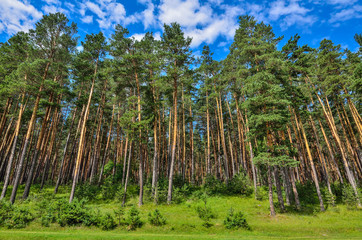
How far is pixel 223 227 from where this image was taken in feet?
36.3

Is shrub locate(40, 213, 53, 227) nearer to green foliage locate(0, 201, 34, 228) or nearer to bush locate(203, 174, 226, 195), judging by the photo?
green foliage locate(0, 201, 34, 228)

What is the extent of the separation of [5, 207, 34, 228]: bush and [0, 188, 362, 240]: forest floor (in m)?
0.48

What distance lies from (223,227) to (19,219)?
43.5ft

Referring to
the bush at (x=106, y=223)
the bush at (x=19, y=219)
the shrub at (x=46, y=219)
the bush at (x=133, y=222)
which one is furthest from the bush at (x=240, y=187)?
the bush at (x=19, y=219)

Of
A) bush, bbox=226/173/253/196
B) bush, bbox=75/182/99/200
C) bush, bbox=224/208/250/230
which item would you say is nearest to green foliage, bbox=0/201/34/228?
bush, bbox=75/182/99/200

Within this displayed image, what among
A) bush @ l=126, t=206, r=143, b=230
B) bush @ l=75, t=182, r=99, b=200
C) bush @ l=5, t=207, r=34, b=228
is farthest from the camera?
bush @ l=75, t=182, r=99, b=200

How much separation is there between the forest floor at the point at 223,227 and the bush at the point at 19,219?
0.48m

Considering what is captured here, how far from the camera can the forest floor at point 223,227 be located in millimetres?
8959

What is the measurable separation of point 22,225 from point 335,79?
30196 millimetres

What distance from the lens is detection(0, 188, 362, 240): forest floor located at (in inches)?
353

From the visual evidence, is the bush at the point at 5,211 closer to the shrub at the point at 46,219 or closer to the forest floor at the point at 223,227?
the forest floor at the point at 223,227

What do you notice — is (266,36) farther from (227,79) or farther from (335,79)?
(335,79)

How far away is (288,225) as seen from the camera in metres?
11.4

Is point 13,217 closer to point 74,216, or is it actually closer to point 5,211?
point 5,211
